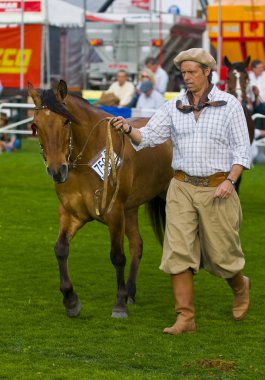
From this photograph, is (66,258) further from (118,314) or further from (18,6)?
(18,6)

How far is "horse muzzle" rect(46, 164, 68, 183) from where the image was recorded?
26.2 ft

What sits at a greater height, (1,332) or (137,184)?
(137,184)

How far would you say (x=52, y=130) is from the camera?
26.6 feet

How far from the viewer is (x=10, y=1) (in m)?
27.2

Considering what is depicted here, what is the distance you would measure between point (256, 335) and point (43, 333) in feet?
4.92

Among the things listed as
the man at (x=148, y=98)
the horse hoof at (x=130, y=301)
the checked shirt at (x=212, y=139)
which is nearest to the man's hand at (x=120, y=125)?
the checked shirt at (x=212, y=139)

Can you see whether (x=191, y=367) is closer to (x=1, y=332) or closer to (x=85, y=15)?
(x=1, y=332)

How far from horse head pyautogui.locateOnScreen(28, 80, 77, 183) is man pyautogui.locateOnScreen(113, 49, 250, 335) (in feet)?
1.39

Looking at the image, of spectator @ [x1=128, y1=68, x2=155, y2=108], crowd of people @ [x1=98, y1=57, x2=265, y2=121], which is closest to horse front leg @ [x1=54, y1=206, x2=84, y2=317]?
crowd of people @ [x1=98, y1=57, x2=265, y2=121]

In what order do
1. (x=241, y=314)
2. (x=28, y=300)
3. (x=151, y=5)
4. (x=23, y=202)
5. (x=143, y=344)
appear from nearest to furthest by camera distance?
(x=143, y=344)
(x=241, y=314)
(x=28, y=300)
(x=23, y=202)
(x=151, y=5)

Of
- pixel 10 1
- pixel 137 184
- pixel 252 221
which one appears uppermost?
pixel 10 1

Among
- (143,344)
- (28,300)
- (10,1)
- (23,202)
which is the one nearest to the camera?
(143,344)

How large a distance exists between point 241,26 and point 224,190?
19.3m

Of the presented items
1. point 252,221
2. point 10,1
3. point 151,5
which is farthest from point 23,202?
point 151,5
